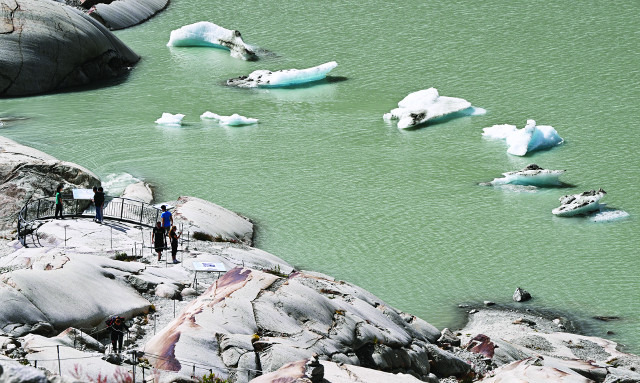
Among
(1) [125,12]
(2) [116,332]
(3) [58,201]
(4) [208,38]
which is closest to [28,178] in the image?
(3) [58,201]

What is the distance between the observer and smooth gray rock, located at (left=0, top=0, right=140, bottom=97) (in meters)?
49.5

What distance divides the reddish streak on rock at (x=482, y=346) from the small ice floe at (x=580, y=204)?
1263 cm

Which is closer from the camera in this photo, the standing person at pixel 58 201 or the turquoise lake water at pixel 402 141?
the standing person at pixel 58 201

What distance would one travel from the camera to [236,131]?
152 ft

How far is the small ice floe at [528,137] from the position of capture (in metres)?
43.0

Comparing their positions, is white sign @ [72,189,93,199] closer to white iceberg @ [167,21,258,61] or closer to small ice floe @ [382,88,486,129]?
small ice floe @ [382,88,486,129]

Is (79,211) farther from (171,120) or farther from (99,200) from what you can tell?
(171,120)

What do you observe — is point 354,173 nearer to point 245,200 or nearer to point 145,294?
point 245,200

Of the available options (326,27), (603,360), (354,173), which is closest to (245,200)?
(354,173)

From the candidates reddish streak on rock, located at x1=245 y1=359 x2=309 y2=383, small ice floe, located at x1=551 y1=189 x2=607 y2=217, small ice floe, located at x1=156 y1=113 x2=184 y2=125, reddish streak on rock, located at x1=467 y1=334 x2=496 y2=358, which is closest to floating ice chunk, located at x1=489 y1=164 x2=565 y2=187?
small ice floe, located at x1=551 y1=189 x2=607 y2=217

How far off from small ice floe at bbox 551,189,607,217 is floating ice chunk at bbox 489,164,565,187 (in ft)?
7.02

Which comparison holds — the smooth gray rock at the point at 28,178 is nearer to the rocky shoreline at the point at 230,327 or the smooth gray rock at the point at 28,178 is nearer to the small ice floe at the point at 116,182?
the rocky shoreline at the point at 230,327

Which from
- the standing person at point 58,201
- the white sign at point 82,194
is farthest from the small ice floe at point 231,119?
the standing person at point 58,201

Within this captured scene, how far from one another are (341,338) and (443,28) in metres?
40.7
